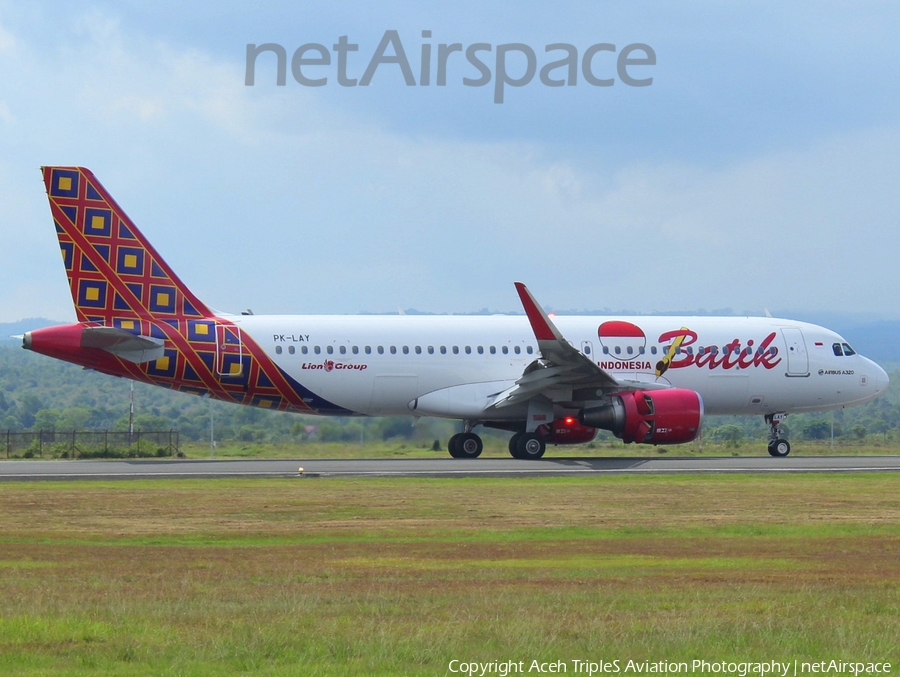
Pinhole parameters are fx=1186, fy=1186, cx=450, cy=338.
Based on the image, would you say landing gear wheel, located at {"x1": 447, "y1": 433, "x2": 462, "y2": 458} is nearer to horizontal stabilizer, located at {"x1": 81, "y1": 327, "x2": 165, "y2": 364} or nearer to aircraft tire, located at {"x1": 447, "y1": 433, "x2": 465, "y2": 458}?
aircraft tire, located at {"x1": 447, "y1": 433, "x2": 465, "y2": 458}

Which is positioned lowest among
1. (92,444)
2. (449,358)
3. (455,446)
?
(92,444)

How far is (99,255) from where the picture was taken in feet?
115

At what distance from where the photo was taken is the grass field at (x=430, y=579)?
967cm

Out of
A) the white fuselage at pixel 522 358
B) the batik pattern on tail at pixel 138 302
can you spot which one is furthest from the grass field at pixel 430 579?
the white fuselage at pixel 522 358

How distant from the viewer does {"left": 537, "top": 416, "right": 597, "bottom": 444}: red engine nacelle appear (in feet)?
119

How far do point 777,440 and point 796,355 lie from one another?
2.97m

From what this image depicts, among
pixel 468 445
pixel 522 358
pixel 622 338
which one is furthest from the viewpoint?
pixel 622 338

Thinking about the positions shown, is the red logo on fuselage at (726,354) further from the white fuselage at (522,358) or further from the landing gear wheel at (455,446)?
the landing gear wheel at (455,446)

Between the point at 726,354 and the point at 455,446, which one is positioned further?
the point at 726,354

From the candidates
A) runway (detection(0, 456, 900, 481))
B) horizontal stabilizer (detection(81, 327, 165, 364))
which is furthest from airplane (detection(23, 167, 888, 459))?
runway (detection(0, 456, 900, 481))

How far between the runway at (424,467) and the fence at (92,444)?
20.5ft

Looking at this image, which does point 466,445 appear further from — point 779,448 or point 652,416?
point 779,448

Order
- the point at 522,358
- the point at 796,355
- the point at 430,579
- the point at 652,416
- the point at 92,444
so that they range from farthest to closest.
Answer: the point at 92,444, the point at 796,355, the point at 522,358, the point at 652,416, the point at 430,579

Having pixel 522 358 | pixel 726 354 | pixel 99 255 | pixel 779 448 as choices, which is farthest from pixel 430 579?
pixel 779 448
